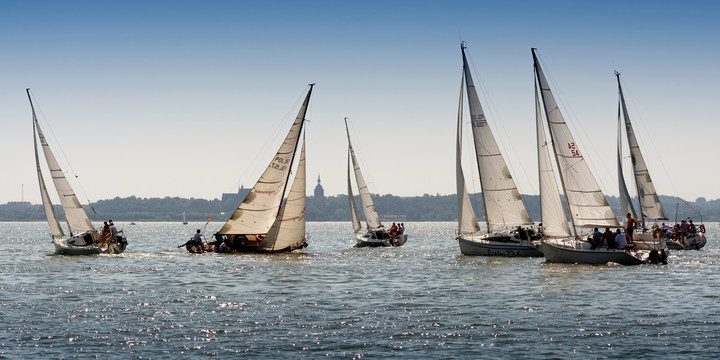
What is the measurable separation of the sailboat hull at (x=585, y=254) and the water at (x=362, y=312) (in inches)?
30.8

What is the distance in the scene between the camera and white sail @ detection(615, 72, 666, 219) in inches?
2288

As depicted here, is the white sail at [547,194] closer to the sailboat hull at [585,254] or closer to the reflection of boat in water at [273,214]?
the sailboat hull at [585,254]

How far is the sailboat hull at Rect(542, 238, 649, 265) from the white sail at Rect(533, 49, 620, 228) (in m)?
1.55

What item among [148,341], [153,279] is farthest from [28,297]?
[148,341]

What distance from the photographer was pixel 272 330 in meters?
18.4

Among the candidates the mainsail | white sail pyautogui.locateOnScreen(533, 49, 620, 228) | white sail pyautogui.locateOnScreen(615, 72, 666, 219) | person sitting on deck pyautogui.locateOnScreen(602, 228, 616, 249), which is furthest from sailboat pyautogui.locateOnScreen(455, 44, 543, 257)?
the mainsail

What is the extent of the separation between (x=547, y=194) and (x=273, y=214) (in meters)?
16.7

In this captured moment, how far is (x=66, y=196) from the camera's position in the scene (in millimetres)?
47781

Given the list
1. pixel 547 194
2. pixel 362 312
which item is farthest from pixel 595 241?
pixel 362 312

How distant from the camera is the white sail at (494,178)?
Answer: 142 feet

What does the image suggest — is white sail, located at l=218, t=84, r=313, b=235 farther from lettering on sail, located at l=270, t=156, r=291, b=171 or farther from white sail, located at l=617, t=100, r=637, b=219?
white sail, located at l=617, t=100, r=637, b=219

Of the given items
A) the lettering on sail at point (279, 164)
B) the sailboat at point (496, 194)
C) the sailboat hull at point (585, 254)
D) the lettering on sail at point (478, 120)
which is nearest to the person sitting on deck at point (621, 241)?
the sailboat hull at point (585, 254)

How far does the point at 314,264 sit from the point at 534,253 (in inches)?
506

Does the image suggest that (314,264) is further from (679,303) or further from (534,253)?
(679,303)
